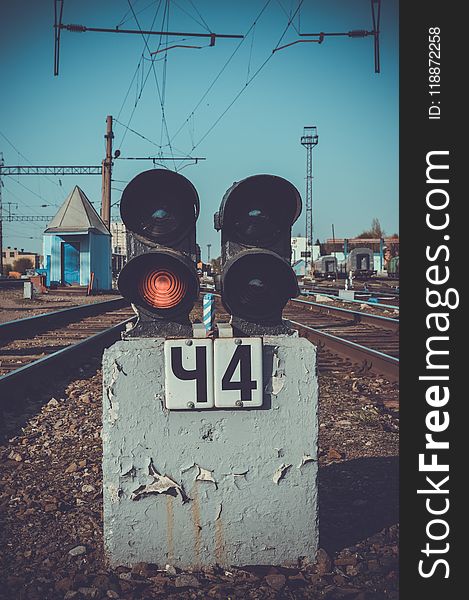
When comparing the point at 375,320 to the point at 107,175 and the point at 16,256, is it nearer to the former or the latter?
the point at 107,175

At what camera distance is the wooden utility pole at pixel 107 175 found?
3438 cm

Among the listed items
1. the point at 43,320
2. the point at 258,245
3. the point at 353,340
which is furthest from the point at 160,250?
the point at 43,320

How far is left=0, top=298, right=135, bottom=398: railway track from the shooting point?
27.1ft

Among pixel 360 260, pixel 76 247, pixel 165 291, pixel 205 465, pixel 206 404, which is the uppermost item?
pixel 360 260

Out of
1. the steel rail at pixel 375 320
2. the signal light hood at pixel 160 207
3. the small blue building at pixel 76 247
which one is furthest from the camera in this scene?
the small blue building at pixel 76 247

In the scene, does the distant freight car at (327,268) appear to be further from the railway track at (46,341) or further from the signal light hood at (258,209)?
the signal light hood at (258,209)

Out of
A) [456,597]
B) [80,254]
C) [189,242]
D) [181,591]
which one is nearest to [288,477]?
[181,591]

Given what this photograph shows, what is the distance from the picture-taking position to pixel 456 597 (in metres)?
2.62

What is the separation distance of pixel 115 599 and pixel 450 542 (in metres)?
1.36

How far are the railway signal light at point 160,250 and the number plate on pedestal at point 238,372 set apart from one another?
25 cm

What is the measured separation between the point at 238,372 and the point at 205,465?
0.44m

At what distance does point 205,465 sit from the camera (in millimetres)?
3145

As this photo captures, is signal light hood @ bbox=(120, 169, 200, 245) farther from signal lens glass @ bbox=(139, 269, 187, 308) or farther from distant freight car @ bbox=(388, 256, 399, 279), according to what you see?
distant freight car @ bbox=(388, 256, 399, 279)

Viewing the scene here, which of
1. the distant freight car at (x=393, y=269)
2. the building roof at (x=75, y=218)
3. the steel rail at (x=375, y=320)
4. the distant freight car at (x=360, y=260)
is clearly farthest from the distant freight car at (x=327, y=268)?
the steel rail at (x=375, y=320)
